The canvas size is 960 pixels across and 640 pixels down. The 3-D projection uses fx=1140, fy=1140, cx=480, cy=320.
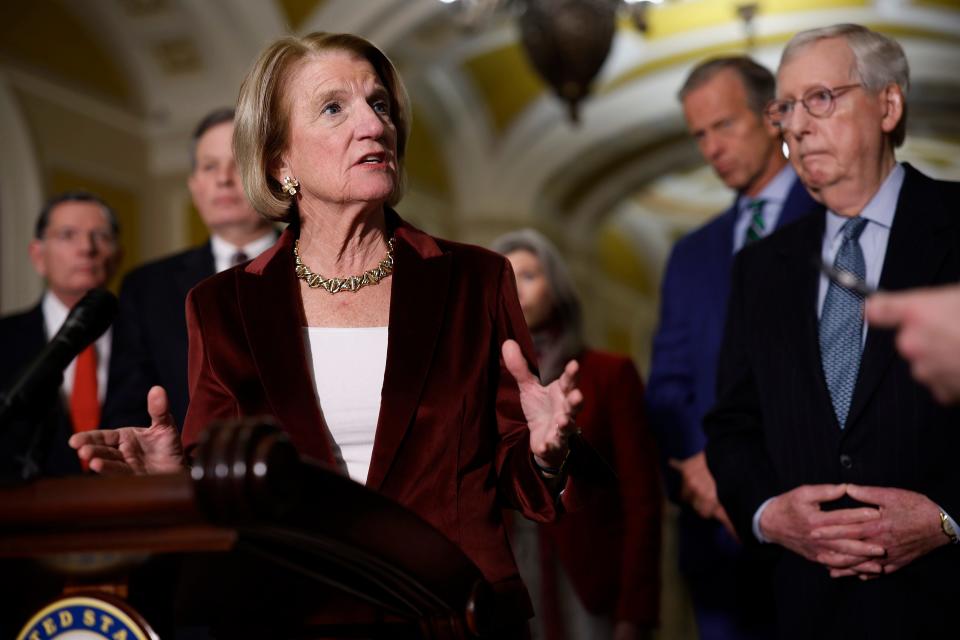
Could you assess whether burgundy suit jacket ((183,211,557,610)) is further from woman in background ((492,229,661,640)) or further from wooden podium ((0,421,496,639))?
woman in background ((492,229,661,640))

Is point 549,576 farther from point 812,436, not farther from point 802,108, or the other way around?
point 802,108

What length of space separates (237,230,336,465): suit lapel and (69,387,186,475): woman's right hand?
173 mm

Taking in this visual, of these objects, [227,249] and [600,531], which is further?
[600,531]

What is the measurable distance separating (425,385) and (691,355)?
1960 mm

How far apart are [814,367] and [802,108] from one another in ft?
1.97

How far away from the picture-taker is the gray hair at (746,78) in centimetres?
380

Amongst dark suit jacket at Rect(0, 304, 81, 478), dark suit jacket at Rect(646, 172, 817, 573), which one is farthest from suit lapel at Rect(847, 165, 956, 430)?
dark suit jacket at Rect(0, 304, 81, 478)

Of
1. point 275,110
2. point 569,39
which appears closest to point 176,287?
point 275,110

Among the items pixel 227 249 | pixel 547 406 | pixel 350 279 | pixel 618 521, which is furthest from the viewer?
pixel 618 521

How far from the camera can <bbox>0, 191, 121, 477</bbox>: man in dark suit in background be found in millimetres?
3361

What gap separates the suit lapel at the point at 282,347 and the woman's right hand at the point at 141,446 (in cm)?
17

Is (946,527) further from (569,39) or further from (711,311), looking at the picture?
(569,39)

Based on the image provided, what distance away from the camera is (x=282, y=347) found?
194 cm

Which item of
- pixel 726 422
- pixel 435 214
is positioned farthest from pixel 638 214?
pixel 726 422
